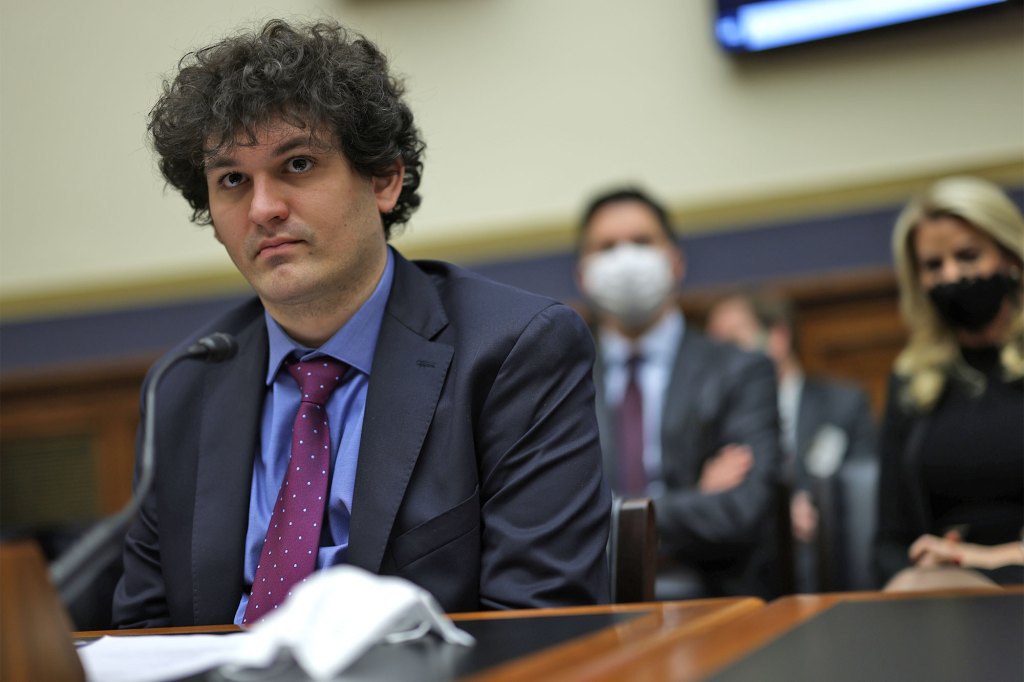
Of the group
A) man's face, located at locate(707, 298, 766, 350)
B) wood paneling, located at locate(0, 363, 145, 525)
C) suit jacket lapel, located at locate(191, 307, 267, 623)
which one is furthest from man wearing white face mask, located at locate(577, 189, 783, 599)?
wood paneling, located at locate(0, 363, 145, 525)

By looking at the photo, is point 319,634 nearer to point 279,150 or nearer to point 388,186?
point 279,150

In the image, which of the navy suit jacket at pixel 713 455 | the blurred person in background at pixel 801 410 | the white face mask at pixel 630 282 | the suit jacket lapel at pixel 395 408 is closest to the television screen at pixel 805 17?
the blurred person in background at pixel 801 410

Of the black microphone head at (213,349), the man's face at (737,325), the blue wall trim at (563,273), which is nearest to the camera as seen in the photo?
the black microphone head at (213,349)

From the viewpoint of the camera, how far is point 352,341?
1.66m

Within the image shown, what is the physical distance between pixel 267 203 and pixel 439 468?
1.41 feet

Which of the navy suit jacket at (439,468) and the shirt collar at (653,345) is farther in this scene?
the shirt collar at (653,345)

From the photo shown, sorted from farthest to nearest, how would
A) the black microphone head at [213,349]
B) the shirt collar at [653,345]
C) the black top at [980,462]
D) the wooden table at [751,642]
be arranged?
1. the shirt collar at [653,345]
2. the black top at [980,462]
3. the black microphone head at [213,349]
4. the wooden table at [751,642]

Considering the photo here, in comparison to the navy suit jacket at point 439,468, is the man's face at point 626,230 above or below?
above

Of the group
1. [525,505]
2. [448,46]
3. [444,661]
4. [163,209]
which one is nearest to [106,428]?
[163,209]

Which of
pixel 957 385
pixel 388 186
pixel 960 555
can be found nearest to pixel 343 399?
pixel 388 186

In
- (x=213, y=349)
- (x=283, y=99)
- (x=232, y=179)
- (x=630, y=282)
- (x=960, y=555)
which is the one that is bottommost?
(x=960, y=555)

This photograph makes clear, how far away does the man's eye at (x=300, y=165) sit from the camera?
163 centimetres

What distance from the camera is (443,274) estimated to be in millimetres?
1795

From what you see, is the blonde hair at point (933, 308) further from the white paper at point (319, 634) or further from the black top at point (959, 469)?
the white paper at point (319, 634)
